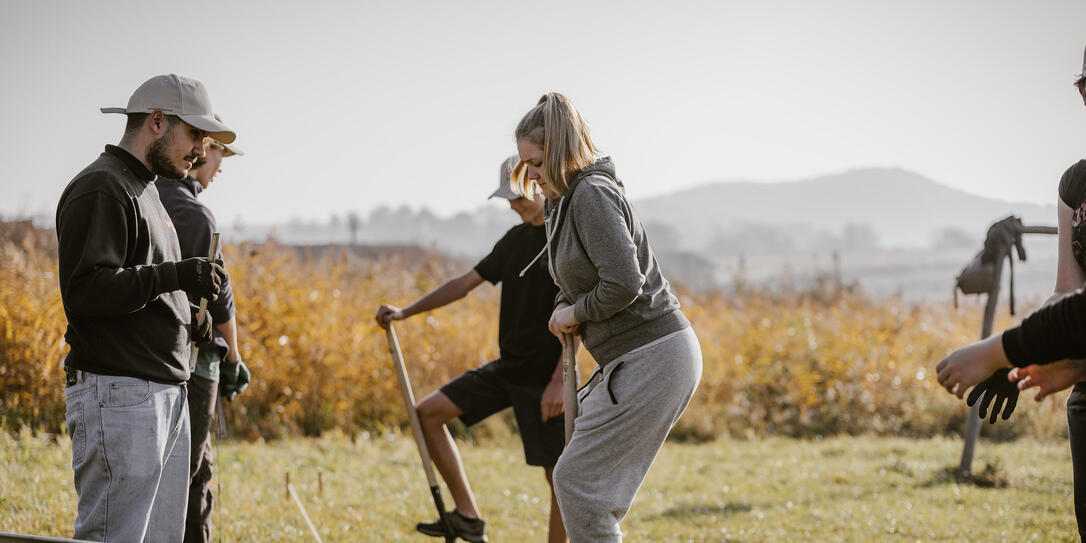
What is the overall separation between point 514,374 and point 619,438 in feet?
4.99

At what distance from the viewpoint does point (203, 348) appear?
4.22 meters

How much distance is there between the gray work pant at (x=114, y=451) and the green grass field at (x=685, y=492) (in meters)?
1.61

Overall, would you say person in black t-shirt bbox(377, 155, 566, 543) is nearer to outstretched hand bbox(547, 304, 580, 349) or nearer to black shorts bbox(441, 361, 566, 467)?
black shorts bbox(441, 361, 566, 467)

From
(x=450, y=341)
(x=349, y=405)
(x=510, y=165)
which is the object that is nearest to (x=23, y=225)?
(x=349, y=405)

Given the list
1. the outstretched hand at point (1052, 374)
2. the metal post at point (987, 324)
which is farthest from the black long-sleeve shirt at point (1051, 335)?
the metal post at point (987, 324)

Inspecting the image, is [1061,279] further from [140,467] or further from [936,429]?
[936,429]

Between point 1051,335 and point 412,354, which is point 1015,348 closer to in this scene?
point 1051,335

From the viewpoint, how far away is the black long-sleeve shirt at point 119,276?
2.98 metres

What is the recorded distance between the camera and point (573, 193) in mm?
3398

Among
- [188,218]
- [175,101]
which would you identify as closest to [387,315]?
[188,218]

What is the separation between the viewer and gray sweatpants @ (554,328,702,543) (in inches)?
133

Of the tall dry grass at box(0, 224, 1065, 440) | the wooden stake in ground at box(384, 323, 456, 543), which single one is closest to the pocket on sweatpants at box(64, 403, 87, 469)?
the wooden stake in ground at box(384, 323, 456, 543)

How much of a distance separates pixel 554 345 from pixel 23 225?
24.6ft

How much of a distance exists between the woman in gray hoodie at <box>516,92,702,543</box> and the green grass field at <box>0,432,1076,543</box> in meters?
2.28
